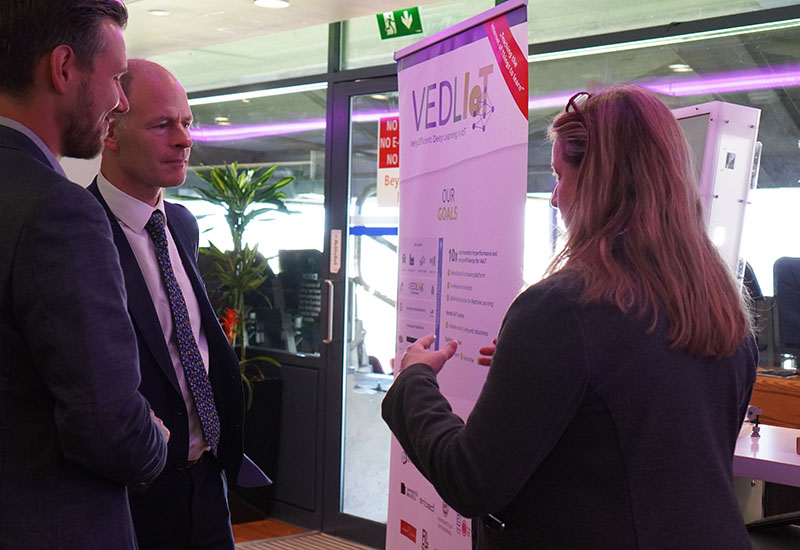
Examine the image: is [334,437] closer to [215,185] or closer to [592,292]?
[215,185]

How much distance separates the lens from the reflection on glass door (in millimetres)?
4816

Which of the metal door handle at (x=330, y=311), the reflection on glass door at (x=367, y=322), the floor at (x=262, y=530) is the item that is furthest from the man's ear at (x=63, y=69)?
the floor at (x=262, y=530)

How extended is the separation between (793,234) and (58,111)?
325 centimetres

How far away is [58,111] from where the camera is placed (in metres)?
1.34

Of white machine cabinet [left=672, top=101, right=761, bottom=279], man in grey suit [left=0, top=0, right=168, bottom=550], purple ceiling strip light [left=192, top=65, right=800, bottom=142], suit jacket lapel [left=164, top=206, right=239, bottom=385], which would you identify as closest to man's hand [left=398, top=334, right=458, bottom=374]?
man in grey suit [left=0, top=0, right=168, bottom=550]

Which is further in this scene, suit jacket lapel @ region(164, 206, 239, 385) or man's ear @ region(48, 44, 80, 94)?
suit jacket lapel @ region(164, 206, 239, 385)

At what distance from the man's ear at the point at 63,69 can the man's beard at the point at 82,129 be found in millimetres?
20

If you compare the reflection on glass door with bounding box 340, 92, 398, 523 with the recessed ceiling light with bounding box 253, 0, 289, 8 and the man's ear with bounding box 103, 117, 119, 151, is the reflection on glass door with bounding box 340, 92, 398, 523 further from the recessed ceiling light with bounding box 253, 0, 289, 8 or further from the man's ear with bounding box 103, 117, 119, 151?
the man's ear with bounding box 103, 117, 119, 151

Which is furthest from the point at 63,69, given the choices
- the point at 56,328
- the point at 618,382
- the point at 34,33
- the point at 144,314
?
the point at 618,382

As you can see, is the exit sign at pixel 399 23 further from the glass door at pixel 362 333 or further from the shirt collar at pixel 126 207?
the shirt collar at pixel 126 207

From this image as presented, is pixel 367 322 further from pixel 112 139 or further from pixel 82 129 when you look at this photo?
pixel 82 129

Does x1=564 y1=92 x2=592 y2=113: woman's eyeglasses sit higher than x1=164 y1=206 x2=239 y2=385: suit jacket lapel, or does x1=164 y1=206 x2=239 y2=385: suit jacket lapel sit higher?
x1=564 y1=92 x2=592 y2=113: woman's eyeglasses

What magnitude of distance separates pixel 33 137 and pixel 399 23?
369cm

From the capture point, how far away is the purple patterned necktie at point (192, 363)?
1.95m
